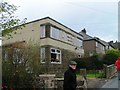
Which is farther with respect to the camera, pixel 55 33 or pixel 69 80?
pixel 55 33

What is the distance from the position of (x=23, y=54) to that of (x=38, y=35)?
764 inches

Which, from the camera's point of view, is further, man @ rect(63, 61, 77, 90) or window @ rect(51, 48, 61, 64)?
window @ rect(51, 48, 61, 64)

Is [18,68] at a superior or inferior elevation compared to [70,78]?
superior

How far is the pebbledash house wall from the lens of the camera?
31.4 meters

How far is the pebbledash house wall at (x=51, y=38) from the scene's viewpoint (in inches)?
1235

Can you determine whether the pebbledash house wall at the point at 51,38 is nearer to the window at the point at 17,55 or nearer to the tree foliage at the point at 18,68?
the tree foliage at the point at 18,68

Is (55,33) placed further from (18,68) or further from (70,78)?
(70,78)

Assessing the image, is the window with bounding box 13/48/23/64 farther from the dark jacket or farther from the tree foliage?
the dark jacket

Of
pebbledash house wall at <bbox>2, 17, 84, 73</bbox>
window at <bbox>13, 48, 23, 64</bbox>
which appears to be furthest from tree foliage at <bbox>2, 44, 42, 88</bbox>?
pebbledash house wall at <bbox>2, 17, 84, 73</bbox>

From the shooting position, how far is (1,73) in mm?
11719

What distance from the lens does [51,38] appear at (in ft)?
105

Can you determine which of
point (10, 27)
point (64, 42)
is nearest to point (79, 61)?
point (64, 42)

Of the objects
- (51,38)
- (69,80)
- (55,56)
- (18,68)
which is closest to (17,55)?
(18,68)

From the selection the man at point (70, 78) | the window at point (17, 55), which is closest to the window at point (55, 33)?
the window at point (17, 55)
